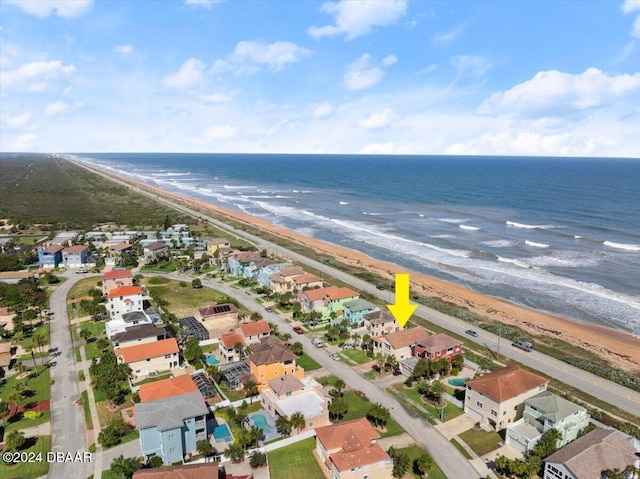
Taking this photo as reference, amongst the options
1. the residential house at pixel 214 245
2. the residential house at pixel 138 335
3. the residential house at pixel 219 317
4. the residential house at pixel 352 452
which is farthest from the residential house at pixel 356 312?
the residential house at pixel 214 245

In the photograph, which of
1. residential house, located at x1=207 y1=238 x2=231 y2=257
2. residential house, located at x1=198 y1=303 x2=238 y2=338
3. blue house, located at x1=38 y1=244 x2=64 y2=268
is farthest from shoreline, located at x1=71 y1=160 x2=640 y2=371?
blue house, located at x1=38 y1=244 x2=64 y2=268

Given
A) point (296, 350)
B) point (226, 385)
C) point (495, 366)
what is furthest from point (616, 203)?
point (226, 385)

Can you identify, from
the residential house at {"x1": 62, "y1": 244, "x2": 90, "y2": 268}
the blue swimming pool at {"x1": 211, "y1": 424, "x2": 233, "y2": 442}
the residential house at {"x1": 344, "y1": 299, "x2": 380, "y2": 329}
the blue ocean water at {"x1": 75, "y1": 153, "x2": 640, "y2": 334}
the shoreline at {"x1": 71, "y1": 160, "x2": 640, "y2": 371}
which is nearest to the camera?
the blue swimming pool at {"x1": 211, "y1": 424, "x2": 233, "y2": 442}

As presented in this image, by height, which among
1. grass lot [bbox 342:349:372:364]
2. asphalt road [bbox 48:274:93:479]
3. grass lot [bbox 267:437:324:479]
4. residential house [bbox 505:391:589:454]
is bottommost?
asphalt road [bbox 48:274:93:479]

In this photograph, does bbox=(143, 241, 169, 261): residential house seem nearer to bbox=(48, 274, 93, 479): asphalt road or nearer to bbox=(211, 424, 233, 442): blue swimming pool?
bbox=(48, 274, 93, 479): asphalt road

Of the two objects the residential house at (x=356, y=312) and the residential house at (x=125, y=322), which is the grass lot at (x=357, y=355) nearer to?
the residential house at (x=356, y=312)

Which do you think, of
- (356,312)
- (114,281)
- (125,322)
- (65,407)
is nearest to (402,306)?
(356,312)
